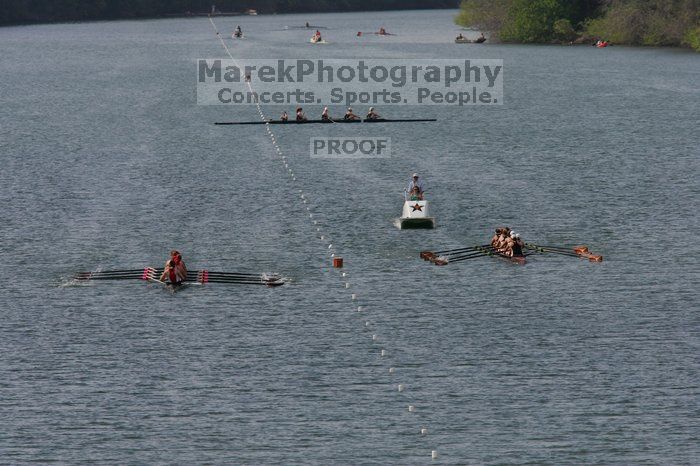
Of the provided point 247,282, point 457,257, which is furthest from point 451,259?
point 247,282

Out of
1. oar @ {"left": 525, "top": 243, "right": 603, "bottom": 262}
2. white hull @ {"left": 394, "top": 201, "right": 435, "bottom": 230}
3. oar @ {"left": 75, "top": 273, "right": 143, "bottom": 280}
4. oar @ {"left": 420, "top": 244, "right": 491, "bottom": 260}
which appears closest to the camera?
oar @ {"left": 75, "top": 273, "right": 143, "bottom": 280}

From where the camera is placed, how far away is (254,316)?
198ft

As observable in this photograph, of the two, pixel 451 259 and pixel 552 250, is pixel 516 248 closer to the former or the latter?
pixel 552 250

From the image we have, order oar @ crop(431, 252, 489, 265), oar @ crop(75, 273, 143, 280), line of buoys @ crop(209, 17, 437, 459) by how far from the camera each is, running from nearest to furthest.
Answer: line of buoys @ crop(209, 17, 437, 459)
oar @ crop(75, 273, 143, 280)
oar @ crop(431, 252, 489, 265)

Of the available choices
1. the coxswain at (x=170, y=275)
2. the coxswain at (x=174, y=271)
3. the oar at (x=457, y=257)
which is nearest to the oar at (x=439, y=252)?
the oar at (x=457, y=257)

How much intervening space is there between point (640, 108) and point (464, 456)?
379 feet

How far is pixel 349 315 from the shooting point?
6091 cm

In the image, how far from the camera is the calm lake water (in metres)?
45.8

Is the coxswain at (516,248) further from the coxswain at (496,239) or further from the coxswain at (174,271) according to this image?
the coxswain at (174,271)

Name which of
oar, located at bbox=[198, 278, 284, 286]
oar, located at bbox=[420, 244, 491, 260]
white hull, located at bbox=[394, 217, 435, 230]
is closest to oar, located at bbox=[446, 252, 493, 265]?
oar, located at bbox=[420, 244, 491, 260]

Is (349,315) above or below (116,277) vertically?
below

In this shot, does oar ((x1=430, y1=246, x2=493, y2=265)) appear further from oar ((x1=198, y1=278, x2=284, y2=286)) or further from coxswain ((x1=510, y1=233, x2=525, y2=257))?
oar ((x1=198, y1=278, x2=284, y2=286))

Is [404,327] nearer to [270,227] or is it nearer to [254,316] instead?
[254,316]

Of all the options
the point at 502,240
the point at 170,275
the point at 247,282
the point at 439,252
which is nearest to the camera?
the point at 170,275
